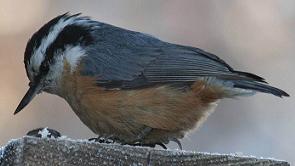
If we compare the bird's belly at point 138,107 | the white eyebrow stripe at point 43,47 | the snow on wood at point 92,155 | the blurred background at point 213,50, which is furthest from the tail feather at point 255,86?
the blurred background at point 213,50

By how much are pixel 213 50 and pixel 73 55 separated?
3977 millimetres

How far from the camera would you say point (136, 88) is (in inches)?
183

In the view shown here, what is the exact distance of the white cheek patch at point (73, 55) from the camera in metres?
4.74

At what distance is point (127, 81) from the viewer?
471cm

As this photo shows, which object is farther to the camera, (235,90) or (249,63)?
(249,63)

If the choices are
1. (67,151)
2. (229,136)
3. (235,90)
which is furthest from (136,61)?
(229,136)

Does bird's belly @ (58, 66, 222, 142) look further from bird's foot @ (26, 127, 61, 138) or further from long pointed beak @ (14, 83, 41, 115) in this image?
bird's foot @ (26, 127, 61, 138)

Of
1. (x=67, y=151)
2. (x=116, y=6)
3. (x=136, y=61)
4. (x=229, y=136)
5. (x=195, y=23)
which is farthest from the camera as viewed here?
(x=116, y=6)

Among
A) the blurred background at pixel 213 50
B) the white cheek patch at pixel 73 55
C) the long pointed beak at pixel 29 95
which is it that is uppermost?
the white cheek patch at pixel 73 55

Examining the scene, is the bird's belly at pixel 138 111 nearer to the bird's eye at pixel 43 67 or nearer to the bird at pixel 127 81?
the bird at pixel 127 81

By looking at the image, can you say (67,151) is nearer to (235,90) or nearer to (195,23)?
(235,90)

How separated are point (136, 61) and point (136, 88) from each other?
1.11ft

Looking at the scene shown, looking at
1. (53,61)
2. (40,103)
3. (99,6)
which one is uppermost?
(53,61)

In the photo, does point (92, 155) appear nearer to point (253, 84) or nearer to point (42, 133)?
point (42, 133)
